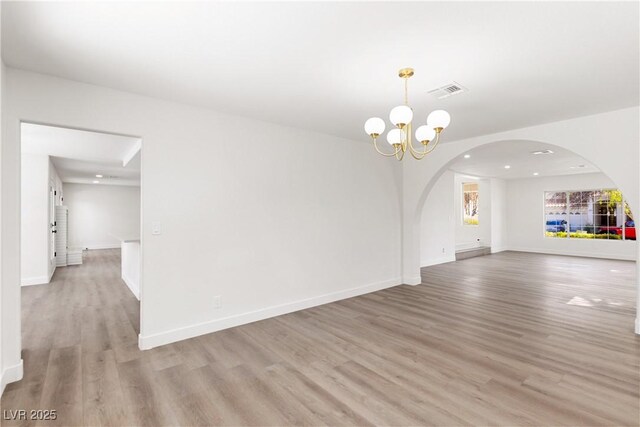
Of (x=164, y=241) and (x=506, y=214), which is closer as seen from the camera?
(x=164, y=241)

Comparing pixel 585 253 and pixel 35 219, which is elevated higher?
pixel 35 219

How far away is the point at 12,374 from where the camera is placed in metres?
2.42

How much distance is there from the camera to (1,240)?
2.34 m

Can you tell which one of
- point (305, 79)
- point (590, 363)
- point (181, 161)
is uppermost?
point (305, 79)

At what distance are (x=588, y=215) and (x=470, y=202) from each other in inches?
131

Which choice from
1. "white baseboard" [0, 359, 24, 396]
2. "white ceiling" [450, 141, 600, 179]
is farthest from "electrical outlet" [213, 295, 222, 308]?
"white ceiling" [450, 141, 600, 179]

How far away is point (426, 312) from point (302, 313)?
1704mm

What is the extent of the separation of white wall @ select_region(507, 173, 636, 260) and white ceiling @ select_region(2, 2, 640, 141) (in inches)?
297

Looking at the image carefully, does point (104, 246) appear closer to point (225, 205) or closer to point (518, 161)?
point (225, 205)

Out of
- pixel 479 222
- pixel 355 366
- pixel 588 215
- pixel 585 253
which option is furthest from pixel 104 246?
pixel 588 215

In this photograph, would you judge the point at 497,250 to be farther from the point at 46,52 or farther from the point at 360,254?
the point at 46,52

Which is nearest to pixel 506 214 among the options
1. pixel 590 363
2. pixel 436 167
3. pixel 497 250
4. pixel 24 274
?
pixel 497 250

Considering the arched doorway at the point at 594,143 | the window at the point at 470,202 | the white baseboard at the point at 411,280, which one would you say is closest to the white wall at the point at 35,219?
the white baseboard at the point at 411,280

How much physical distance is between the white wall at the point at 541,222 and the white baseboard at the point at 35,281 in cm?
1303
